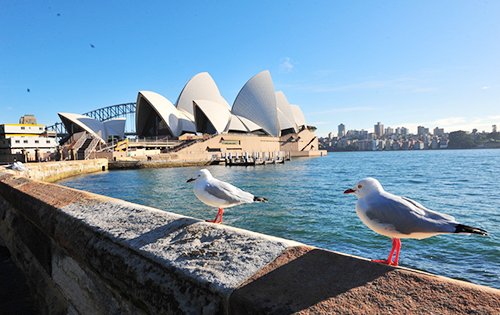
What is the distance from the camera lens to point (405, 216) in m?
1.83

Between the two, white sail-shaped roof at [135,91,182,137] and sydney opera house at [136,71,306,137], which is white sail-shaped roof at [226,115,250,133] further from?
white sail-shaped roof at [135,91,182,137]

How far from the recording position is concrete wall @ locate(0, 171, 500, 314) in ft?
2.90

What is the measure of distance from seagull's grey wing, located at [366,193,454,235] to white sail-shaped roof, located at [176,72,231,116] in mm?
63831

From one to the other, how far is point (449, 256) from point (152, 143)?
47392mm

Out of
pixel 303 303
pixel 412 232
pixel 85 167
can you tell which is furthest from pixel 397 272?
pixel 85 167

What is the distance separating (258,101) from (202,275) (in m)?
60.5

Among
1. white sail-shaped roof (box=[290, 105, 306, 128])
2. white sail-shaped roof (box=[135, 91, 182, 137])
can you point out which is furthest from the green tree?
white sail-shaped roof (box=[135, 91, 182, 137])

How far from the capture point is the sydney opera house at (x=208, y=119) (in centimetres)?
5362

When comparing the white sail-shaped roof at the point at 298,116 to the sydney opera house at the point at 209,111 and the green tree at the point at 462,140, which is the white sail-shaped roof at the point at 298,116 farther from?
the green tree at the point at 462,140

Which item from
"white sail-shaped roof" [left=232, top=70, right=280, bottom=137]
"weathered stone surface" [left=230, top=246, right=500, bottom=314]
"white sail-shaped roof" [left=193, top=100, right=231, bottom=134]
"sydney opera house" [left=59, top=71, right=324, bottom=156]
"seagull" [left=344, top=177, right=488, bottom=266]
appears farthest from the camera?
"white sail-shaped roof" [left=232, top=70, right=280, bottom=137]

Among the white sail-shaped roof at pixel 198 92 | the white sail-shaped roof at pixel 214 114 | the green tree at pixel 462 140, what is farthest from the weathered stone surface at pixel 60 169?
the green tree at pixel 462 140

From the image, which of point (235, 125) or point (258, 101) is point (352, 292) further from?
point (258, 101)

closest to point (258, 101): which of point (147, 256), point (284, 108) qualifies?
point (284, 108)

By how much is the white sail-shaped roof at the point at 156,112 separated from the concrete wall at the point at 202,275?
5342 cm
